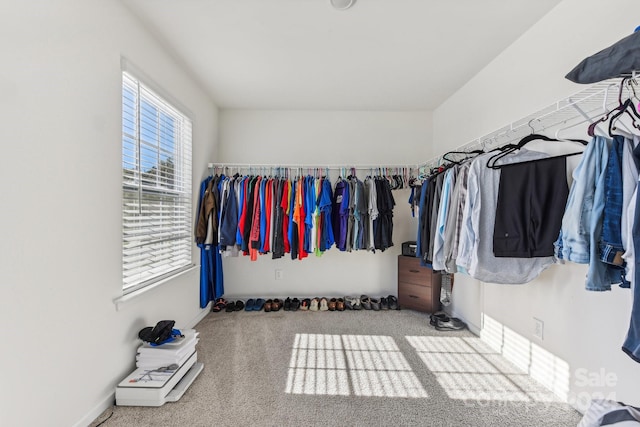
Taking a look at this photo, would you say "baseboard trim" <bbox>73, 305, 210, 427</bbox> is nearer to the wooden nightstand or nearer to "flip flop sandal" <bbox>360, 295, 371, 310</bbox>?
"flip flop sandal" <bbox>360, 295, 371, 310</bbox>

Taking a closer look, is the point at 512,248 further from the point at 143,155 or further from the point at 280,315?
the point at 143,155

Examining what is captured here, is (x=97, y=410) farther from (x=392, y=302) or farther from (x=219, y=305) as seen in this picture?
(x=392, y=302)

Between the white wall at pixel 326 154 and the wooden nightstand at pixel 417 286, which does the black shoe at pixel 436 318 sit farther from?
the white wall at pixel 326 154

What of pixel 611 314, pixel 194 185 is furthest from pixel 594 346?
pixel 194 185

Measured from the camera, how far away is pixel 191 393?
1669 mm

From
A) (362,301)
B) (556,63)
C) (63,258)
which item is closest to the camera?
(63,258)

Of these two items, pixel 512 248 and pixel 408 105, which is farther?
pixel 408 105

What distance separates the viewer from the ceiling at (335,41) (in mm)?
1665

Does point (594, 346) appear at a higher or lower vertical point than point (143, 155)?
lower

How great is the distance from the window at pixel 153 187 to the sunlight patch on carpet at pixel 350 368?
4.37 feet

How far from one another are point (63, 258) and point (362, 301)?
2.77 m

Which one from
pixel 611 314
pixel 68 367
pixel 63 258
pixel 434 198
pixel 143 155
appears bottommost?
pixel 68 367

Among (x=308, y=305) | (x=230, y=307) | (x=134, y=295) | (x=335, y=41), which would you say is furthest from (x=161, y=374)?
(x=335, y=41)

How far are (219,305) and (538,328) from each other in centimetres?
307
